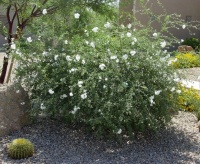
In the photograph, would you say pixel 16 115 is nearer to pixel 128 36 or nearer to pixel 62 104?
pixel 62 104

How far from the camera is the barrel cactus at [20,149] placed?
4.87 meters

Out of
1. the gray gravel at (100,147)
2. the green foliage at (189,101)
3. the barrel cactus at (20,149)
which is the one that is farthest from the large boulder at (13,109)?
the green foliage at (189,101)

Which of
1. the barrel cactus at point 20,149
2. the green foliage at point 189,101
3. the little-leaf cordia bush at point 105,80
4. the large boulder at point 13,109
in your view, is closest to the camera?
the barrel cactus at point 20,149

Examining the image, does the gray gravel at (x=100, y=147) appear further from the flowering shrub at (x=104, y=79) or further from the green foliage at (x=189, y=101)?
the green foliage at (x=189, y=101)

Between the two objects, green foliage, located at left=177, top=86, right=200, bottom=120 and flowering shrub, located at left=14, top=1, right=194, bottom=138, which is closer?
flowering shrub, located at left=14, top=1, right=194, bottom=138

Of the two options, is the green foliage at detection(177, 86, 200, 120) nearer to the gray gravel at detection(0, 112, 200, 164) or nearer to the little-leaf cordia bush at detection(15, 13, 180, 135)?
the gray gravel at detection(0, 112, 200, 164)

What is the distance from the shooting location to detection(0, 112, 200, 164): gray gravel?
194 inches

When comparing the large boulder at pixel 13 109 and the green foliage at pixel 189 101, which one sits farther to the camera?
the green foliage at pixel 189 101

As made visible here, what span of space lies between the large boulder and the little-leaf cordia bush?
5.9 inches

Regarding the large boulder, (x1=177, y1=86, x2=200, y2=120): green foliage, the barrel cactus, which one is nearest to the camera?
the barrel cactus

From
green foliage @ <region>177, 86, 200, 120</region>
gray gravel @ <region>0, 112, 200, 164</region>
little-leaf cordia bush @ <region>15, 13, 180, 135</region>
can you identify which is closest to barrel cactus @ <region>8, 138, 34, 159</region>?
gray gravel @ <region>0, 112, 200, 164</region>

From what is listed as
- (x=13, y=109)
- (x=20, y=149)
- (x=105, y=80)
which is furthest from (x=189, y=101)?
(x=20, y=149)

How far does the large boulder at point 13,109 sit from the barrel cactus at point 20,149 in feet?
2.23

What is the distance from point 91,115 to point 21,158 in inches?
38.1
